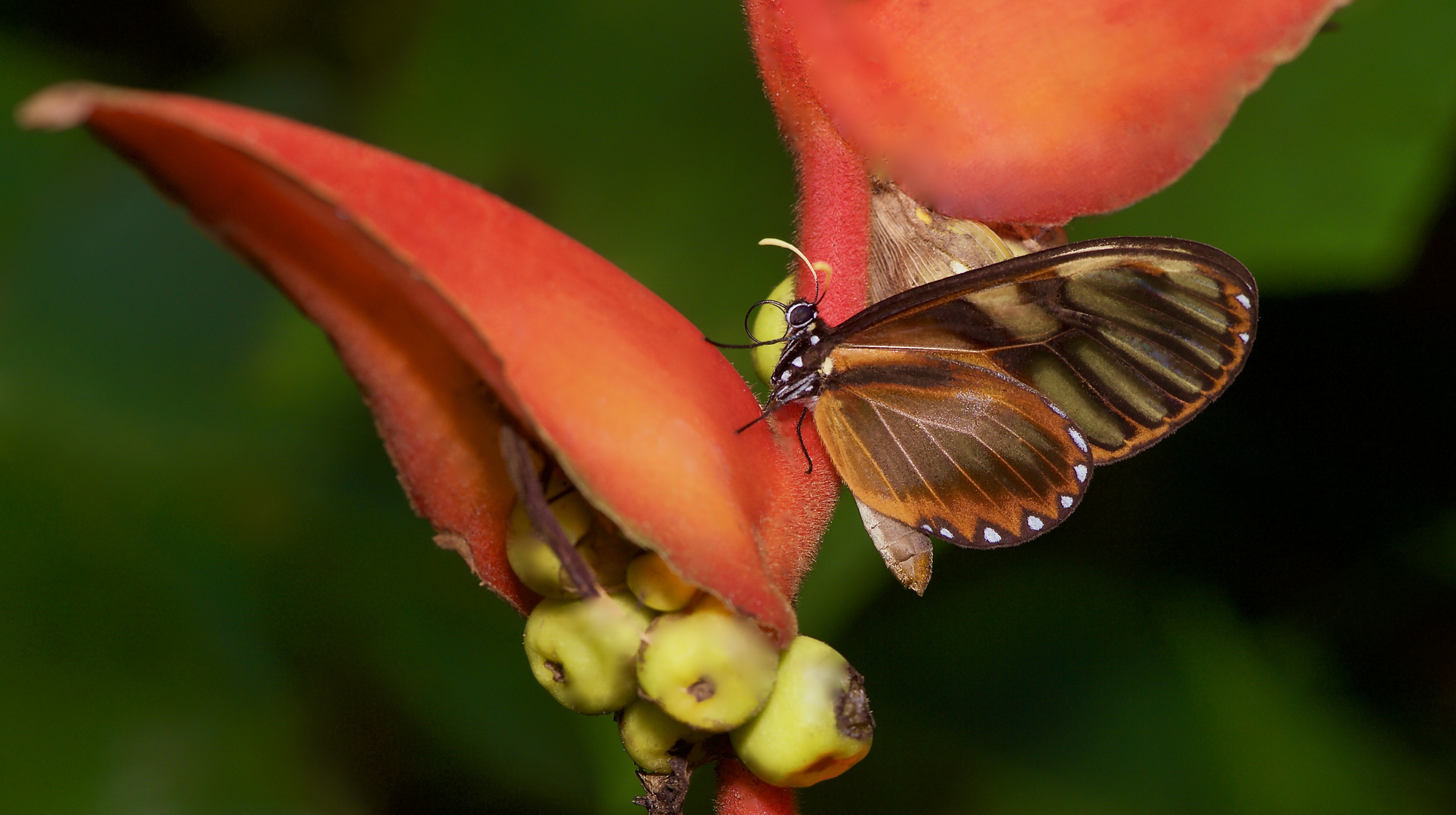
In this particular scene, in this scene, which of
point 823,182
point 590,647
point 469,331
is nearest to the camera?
point 469,331

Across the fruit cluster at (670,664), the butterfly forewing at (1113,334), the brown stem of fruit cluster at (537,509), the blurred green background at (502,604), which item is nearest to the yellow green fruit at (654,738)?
the fruit cluster at (670,664)

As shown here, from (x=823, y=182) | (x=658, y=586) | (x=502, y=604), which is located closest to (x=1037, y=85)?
(x=823, y=182)

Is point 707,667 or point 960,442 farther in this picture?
point 960,442

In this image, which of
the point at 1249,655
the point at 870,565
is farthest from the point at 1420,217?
the point at 870,565

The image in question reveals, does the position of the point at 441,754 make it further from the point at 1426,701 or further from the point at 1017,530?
the point at 1426,701

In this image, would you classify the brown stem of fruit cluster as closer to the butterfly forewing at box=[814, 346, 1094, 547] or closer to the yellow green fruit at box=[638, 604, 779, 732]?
the yellow green fruit at box=[638, 604, 779, 732]

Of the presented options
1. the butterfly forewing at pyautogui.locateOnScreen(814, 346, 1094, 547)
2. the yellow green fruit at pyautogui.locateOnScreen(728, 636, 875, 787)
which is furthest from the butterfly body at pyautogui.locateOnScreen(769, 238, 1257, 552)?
the yellow green fruit at pyautogui.locateOnScreen(728, 636, 875, 787)

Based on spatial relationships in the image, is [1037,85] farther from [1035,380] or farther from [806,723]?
[806,723]
